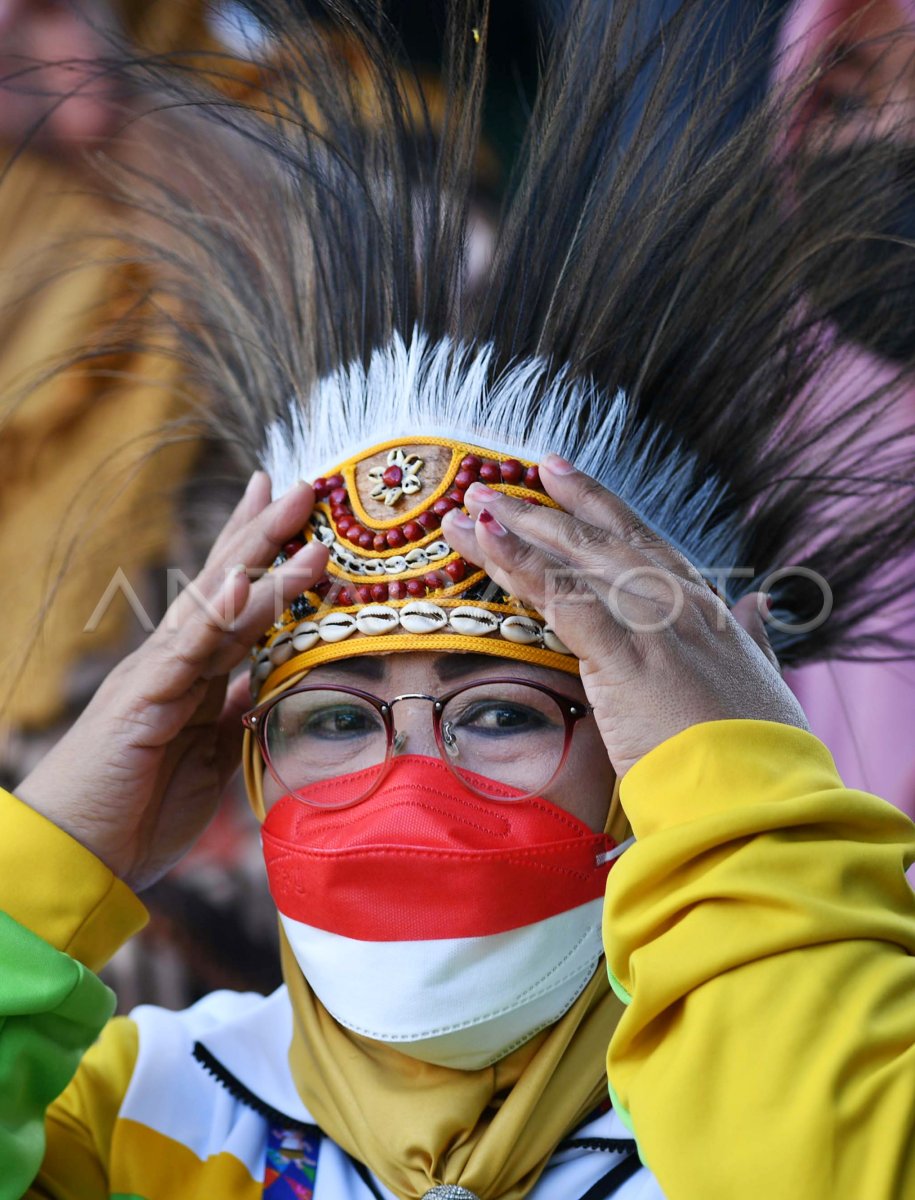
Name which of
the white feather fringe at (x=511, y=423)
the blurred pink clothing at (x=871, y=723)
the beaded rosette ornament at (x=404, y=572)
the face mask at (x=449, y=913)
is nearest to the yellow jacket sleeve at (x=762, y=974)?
the face mask at (x=449, y=913)

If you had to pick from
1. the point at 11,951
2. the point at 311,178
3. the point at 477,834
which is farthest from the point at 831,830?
the point at 311,178

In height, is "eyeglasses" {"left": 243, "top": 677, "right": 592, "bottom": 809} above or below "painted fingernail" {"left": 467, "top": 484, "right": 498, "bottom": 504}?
below

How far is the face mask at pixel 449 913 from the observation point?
5.28 ft

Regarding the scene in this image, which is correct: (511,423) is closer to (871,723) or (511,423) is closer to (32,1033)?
(32,1033)

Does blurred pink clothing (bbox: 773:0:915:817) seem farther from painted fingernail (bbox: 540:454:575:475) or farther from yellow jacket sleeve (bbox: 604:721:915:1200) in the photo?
yellow jacket sleeve (bbox: 604:721:915:1200)

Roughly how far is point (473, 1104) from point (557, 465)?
86cm

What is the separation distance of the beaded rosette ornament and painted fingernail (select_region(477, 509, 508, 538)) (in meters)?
0.15

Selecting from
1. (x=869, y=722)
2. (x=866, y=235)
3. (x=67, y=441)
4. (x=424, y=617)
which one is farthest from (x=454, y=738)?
(x=869, y=722)

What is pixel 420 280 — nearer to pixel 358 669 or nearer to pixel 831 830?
pixel 358 669

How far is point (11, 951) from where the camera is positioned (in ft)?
5.26

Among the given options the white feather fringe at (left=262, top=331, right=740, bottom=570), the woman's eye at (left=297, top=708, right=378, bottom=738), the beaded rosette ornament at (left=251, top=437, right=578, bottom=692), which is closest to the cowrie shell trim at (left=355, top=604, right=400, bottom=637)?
the beaded rosette ornament at (left=251, top=437, right=578, bottom=692)

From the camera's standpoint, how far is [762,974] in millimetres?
1302

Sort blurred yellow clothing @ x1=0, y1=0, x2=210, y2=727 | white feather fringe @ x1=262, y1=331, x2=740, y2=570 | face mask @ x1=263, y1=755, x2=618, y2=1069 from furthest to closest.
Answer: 1. blurred yellow clothing @ x1=0, y1=0, x2=210, y2=727
2. white feather fringe @ x1=262, y1=331, x2=740, y2=570
3. face mask @ x1=263, y1=755, x2=618, y2=1069

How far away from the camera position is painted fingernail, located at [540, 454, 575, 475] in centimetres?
165
